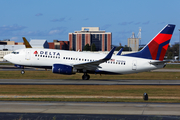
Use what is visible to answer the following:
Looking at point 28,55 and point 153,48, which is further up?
point 153,48

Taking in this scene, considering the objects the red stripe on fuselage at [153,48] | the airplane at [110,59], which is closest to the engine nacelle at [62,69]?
the airplane at [110,59]

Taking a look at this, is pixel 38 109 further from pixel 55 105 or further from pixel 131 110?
pixel 131 110

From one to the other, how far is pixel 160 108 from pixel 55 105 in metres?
7.60

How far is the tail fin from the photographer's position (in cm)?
4044

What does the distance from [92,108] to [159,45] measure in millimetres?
24348

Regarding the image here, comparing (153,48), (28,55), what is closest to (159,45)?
(153,48)

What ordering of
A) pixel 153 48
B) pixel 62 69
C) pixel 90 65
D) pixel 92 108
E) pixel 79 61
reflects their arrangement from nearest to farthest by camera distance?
pixel 92 108
pixel 62 69
pixel 90 65
pixel 153 48
pixel 79 61

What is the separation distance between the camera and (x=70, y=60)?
4138 cm

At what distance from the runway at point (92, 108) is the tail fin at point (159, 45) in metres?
20.7

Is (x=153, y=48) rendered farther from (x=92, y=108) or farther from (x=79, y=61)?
(x=92, y=108)

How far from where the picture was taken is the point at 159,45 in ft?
134

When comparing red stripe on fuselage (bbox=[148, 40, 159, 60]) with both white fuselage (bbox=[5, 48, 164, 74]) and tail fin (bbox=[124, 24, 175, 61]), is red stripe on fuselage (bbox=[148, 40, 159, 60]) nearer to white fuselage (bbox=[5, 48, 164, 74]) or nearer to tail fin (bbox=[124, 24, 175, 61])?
tail fin (bbox=[124, 24, 175, 61])

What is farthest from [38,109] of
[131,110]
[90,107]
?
[131,110]

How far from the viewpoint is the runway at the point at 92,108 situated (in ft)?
58.0
